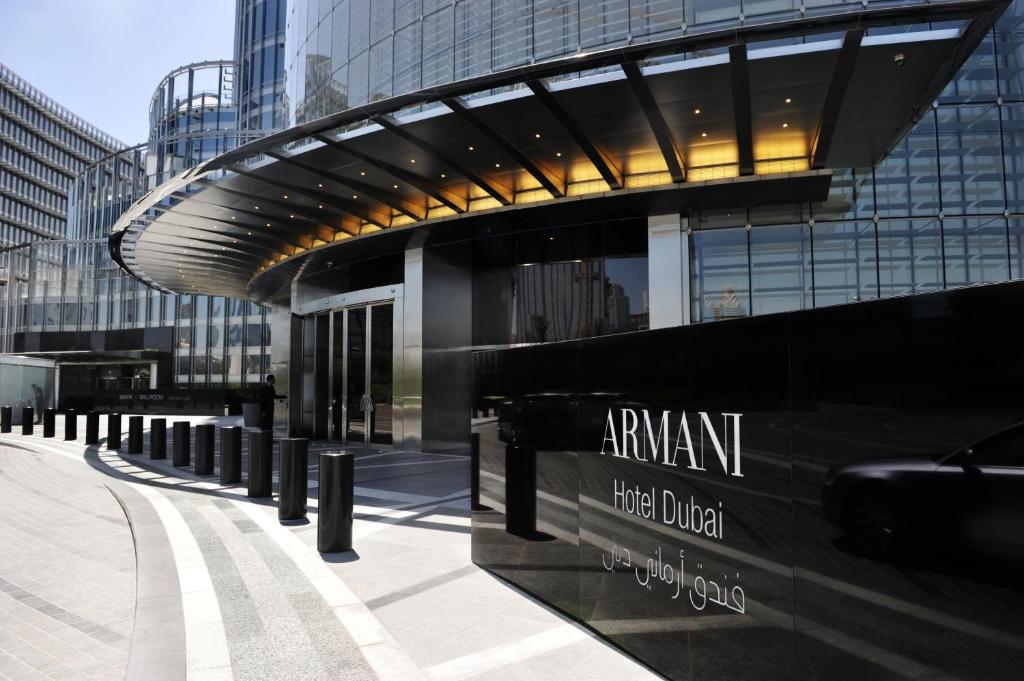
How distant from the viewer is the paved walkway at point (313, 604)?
4188mm

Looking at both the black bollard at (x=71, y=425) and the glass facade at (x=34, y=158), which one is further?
the glass facade at (x=34, y=158)

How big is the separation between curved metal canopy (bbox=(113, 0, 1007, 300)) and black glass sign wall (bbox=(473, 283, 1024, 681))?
22.9 ft

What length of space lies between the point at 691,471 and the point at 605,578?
134 centimetres

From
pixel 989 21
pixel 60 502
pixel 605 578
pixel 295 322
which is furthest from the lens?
pixel 295 322

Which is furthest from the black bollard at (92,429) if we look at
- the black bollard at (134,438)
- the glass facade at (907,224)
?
the glass facade at (907,224)

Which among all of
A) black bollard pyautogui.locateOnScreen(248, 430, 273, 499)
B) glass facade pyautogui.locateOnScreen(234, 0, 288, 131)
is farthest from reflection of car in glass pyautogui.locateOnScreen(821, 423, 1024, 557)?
glass facade pyautogui.locateOnScreen(234, 0, 288, 131)

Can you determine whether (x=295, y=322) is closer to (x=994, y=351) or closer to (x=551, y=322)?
(x=551, y=322)

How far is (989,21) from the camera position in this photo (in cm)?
898

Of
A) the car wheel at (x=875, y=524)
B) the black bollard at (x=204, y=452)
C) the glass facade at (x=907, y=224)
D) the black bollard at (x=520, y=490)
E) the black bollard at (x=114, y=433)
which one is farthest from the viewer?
the black bollard at (x=114, y=433)

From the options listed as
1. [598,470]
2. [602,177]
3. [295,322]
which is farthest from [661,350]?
[295,322]

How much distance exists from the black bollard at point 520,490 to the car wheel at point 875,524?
324 cm

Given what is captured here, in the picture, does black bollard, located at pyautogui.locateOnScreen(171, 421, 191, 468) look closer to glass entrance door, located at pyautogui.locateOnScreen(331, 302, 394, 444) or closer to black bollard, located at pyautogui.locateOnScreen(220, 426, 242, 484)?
black bollard, located at pyautogui.locateOnScreen(220, 426, 242, 484)

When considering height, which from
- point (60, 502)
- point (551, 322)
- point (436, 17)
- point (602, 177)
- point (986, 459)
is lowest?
point (60, 502)

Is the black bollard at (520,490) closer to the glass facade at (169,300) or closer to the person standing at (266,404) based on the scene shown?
the person standing at (266,404)
